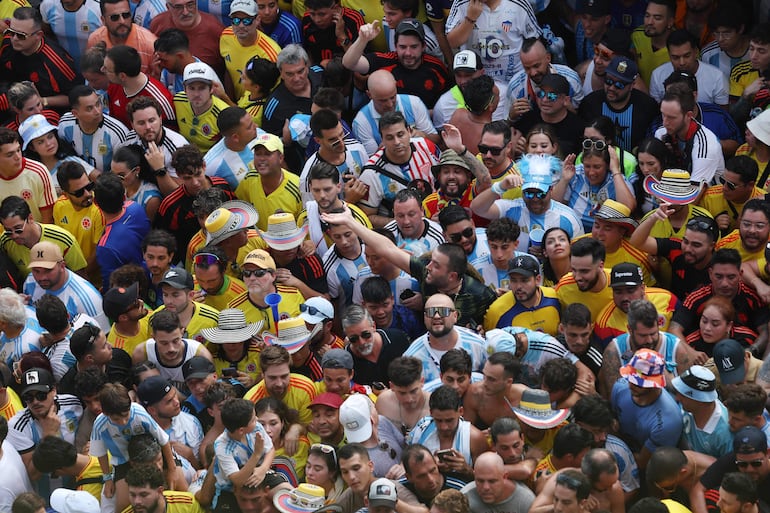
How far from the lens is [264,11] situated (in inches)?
534

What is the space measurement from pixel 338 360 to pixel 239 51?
4166 mm

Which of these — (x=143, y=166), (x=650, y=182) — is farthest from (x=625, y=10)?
(x=143, y=166)

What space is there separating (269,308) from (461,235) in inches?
59.2

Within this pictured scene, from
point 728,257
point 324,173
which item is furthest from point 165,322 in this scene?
point 728,257

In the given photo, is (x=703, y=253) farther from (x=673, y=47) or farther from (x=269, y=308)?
(x=269, y=308)

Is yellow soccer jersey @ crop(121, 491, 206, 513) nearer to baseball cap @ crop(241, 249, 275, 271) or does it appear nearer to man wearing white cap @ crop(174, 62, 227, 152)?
baseball cap @ crop(241, 249, 275, 271)

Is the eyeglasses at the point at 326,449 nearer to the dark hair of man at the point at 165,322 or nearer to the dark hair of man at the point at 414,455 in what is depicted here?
the dark hair of man at the point at 414,455

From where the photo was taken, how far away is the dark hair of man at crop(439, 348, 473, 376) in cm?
992

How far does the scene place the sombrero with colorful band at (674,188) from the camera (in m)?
11.3

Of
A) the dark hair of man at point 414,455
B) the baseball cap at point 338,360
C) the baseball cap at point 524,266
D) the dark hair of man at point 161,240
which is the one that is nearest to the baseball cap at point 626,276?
the baseball cap at point 524,266

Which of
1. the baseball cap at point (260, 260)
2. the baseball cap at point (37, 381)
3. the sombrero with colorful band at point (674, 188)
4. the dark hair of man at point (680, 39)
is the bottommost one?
the baseball cap at point (37, 381)

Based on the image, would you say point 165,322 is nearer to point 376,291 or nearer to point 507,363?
point 376,291

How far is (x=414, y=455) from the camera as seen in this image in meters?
9.32

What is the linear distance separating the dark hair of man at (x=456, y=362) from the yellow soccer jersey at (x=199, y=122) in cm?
382
